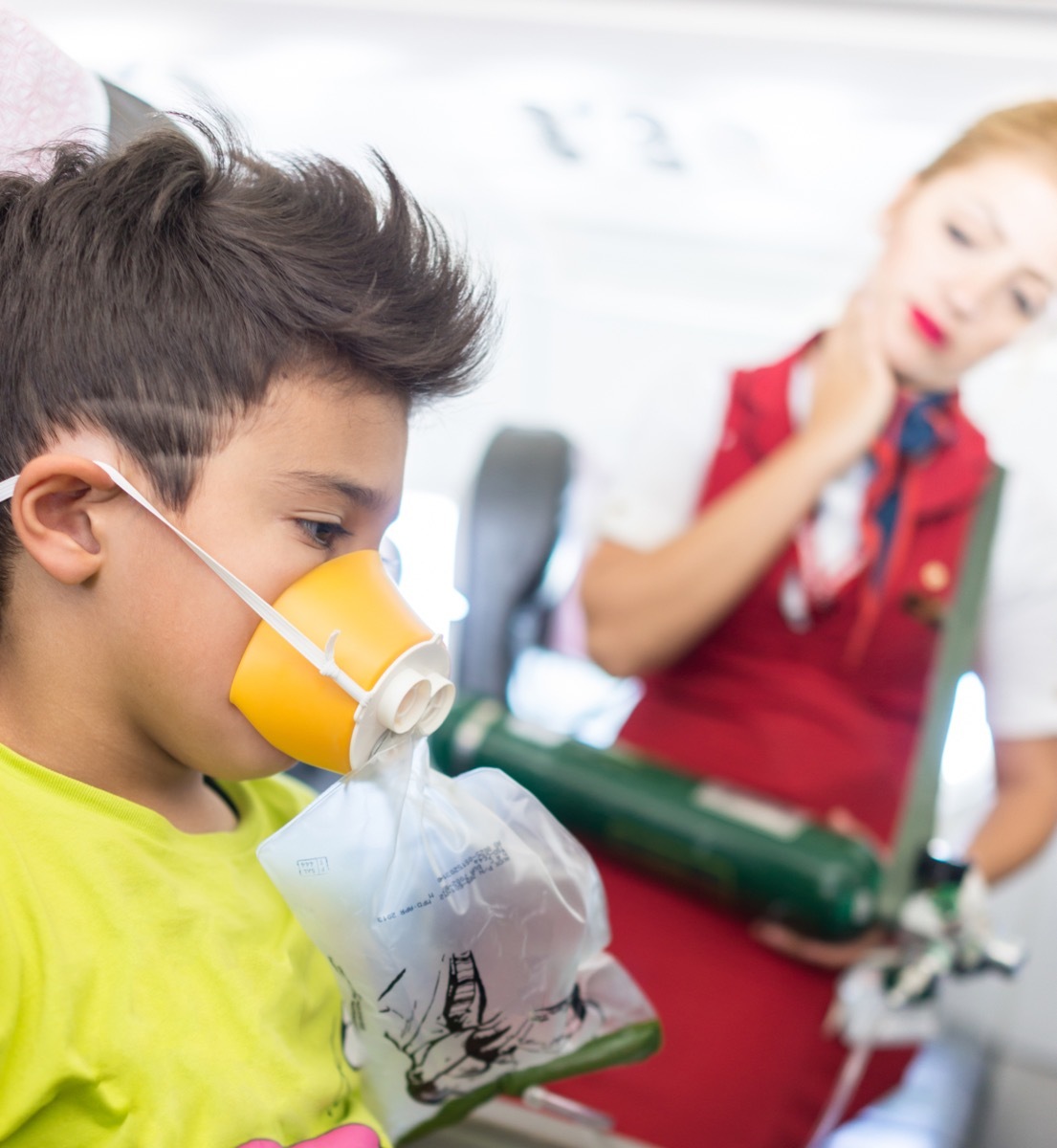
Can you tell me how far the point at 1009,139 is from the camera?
1.40 metres

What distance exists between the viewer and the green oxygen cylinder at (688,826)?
1106 mm

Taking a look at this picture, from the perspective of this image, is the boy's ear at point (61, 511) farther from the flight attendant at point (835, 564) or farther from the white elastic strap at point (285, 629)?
the flight attendant at point (835, 564)

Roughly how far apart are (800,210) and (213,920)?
157 cm

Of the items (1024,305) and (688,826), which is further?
(1024,305)

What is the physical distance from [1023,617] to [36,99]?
1.23m

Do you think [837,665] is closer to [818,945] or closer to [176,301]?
[818,945]

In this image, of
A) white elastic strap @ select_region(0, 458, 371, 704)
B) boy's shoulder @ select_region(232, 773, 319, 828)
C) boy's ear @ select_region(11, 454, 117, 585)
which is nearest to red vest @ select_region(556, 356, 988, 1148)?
boy's shoulder @ select_region(232, 773, 319, 828)

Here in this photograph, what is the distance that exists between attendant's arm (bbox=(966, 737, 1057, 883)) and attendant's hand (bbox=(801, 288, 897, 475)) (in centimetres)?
48

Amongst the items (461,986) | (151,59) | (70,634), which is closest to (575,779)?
(461,986)

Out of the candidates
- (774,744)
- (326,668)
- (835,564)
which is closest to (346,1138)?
(326,668)

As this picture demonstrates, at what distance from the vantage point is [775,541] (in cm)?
133

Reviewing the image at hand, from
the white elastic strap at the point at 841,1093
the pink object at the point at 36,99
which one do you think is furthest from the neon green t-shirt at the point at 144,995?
the white elastic strap at the point at 841,1093

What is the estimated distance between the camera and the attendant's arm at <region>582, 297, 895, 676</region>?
1.33 metres

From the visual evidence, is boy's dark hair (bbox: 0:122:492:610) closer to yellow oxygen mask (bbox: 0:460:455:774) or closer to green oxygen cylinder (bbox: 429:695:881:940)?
yellow oxygen mask (bbox: 0:460:455:774)
